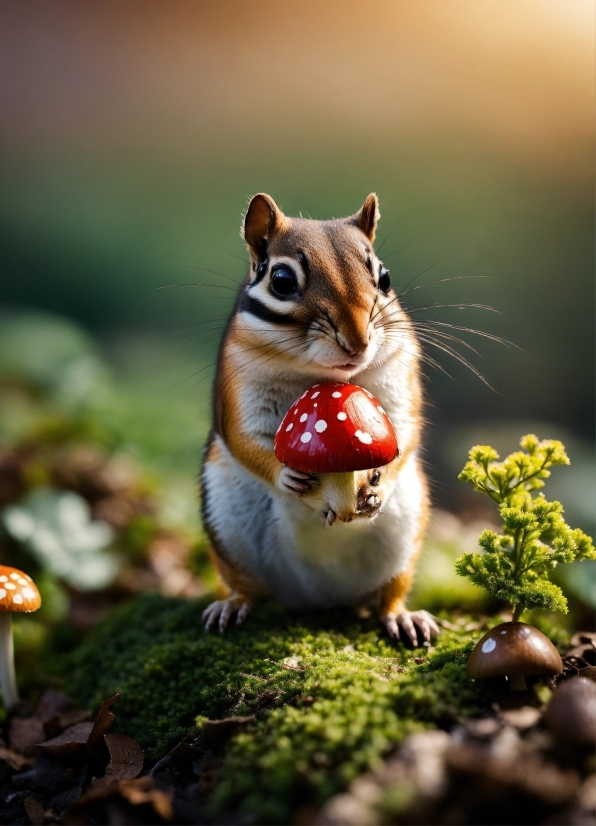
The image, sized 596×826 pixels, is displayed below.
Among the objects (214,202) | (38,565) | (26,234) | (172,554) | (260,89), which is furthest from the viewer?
(26,234)

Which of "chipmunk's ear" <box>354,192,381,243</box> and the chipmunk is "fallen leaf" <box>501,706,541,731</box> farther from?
"chipmunk's ear" <box>354,192,381,243</box>

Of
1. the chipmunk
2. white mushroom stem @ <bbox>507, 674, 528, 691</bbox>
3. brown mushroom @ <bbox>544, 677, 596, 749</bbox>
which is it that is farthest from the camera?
the chipmunk

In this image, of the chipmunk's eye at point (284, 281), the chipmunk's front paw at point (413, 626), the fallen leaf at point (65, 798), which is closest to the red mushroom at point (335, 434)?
the chipmunk's eye at point (284, 281)

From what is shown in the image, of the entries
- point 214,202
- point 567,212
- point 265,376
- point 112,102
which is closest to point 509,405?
point 567,212

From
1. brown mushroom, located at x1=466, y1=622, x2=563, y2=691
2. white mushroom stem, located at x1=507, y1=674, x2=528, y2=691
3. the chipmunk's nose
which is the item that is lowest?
white mushroom stem, located at x1=507, y1=674, x2=528, y2=691

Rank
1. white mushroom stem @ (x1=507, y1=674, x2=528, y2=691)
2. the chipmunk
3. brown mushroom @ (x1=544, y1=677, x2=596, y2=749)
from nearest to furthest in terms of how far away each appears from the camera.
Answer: brown mushroom @ (x1=544, y1=677, x2=596, y2=749), white mushroom stem @ (x1=507, y1=674, x2=528, y2=691), the chipmunk

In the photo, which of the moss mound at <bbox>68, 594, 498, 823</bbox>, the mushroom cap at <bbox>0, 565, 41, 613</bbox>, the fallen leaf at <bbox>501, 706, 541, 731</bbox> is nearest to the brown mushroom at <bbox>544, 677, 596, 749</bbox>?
the fallen leaf at <bbox>501, 706, 541, 731</bbox>

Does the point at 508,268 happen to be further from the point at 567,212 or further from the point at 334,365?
the point at 334,365

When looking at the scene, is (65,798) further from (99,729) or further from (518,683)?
(518,683)
